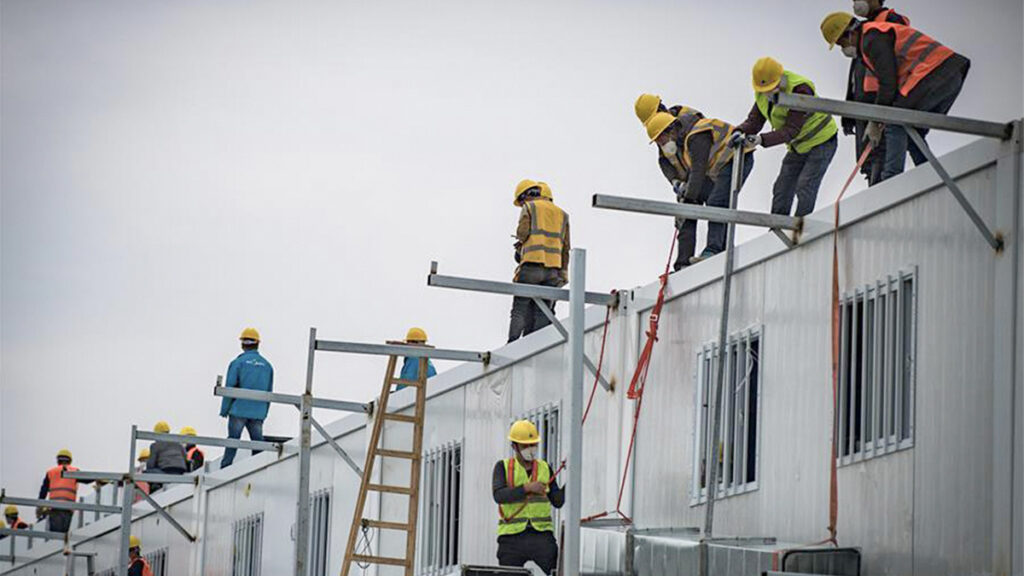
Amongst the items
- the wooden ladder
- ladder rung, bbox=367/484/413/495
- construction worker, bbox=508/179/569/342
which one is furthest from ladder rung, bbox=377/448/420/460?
construction worker, bbox=508/179/569/342

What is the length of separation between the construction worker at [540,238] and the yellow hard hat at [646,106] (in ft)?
8.47

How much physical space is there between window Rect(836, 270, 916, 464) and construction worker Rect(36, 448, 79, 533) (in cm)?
2387

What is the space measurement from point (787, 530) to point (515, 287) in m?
4.73

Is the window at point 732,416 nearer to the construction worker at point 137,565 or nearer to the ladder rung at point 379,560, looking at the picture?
the ladder rung at point 379,560

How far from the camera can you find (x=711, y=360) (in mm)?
18594

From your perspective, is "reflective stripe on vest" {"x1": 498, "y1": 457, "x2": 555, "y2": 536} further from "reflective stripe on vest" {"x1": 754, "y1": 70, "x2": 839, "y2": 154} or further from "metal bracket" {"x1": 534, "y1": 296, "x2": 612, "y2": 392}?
"reflective stripe on vest" {"x1": 754, "y1": 70, "x2": 839, "y2": 154}

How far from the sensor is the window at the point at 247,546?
3062 centimetres

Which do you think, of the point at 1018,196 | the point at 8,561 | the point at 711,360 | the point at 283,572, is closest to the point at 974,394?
the point at 1018,196

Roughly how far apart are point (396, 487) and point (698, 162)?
682cm

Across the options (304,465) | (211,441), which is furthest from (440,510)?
(211,441)

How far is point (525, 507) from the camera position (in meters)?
19.1

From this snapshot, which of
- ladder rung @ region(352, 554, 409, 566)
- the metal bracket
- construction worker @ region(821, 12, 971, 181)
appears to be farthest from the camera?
ladder rung @ region(352, 554, 409, 566)

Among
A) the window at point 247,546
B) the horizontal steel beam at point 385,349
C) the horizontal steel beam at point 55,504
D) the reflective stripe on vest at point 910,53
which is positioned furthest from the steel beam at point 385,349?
the horizontal steel beam at point 55,504

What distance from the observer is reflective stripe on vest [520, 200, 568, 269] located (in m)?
22.8
